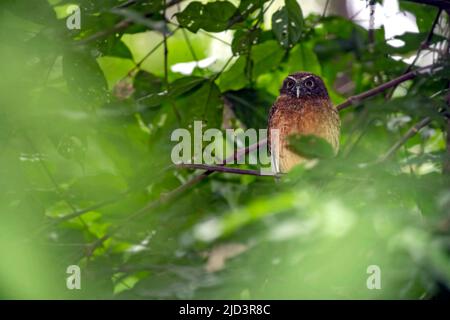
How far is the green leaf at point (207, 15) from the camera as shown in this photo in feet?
10.2

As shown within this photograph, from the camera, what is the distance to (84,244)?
331 cm

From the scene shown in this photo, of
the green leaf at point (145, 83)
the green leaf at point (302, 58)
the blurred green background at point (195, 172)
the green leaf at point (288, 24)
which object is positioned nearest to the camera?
the blurred green background at point (195, 172)

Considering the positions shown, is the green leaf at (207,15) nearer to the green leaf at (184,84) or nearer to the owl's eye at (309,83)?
the green leaf at (184,84)

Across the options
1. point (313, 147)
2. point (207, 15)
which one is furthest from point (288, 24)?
point (313, 147)

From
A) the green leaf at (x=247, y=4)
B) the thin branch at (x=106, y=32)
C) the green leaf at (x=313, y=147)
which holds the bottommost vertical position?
the green leaf at (x=313, y=147)

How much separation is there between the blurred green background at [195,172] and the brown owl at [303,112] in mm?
182

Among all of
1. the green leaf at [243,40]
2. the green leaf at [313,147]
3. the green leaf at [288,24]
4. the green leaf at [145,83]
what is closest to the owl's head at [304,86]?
the green leaf at [243,40]

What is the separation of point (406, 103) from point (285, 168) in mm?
1853

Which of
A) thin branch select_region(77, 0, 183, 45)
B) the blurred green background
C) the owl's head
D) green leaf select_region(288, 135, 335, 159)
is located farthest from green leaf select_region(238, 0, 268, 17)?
green leaf select_region(288, 135, 335, 159)

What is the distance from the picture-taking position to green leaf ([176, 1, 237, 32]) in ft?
10.2

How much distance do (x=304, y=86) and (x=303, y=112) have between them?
0.41 ft

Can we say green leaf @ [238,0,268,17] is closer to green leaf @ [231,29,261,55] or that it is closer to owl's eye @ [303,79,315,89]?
green leaf @ [231,29,261,55]

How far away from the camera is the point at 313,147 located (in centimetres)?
167
